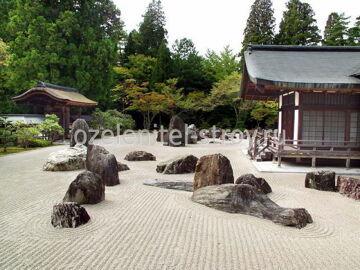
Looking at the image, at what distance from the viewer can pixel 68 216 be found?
12.5ft

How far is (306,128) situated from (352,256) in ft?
23.2

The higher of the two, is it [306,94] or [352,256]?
[306,94]

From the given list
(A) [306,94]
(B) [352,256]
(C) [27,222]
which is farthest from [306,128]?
(C) [27,222]

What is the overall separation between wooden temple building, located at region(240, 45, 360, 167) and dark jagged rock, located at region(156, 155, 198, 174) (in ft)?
10.0

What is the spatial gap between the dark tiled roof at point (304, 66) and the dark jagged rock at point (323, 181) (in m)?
3.04

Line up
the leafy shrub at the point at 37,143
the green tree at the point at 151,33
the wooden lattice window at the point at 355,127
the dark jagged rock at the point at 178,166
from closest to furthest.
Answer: the dark jagged rock at the point at 178,166 → the wooden lattice window at the point at 355,127 → the leafy shrub at the point at 37,143 → the green tree at the point at 151,33

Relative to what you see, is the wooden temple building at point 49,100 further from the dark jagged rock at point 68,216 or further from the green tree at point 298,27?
the green tree at point 298,27

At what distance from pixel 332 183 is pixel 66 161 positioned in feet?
23.9

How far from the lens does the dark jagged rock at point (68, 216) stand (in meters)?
3.79

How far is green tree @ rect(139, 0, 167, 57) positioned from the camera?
29984 mm

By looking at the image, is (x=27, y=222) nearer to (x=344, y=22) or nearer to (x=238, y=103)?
(x=238, y=103)

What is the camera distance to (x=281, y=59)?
36.2 ft

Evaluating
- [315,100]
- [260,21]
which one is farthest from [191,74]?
[315,100]

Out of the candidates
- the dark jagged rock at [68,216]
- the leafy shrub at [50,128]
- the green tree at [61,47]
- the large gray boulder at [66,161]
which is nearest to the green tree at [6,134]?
the leafy shrub at [50,128]
